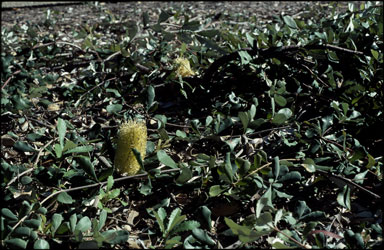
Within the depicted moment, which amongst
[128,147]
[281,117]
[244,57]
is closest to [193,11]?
[244,57]

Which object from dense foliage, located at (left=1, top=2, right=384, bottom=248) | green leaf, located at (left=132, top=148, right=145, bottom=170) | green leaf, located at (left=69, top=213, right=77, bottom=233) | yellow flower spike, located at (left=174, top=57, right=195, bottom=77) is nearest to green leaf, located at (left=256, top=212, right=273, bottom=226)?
dense foliage, located at (left=1, top=2, right=384, bottom=248)

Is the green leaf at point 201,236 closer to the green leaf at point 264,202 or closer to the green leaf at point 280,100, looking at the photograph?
the green leaf at point 264,202

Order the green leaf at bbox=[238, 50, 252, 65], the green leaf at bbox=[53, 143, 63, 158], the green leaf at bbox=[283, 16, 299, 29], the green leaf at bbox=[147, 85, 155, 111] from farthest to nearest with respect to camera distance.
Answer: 1. the green leaf at bbox=[283, 16, 299, 29]
2. the green leaf at bbox=[238, 50, 252, 65]
3. the green leaf at bbox=[147, 85, 155, 111]
4. the green leaf at bbox=[53, 143, 63, 158]

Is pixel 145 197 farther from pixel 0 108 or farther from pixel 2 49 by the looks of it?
pixel 2 49

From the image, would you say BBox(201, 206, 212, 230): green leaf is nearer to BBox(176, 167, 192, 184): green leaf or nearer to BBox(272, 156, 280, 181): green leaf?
BBox(176, 167, 192, 184): green leaf

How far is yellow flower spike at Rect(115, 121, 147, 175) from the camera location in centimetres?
114

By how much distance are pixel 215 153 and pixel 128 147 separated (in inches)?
13.8

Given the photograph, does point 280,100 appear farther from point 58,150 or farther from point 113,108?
point 58,150

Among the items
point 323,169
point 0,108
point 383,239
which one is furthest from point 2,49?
point 383,239

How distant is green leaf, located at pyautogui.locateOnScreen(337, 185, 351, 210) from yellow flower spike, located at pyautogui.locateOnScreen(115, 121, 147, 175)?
57 cm

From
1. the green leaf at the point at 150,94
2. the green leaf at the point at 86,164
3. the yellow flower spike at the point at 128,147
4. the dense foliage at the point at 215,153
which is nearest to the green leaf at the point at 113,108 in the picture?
the dense foliage at the point at 215,153

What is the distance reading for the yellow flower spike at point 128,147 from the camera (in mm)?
1136

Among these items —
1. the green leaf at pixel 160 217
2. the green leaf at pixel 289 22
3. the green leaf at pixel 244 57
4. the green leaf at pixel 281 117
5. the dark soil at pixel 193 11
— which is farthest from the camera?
the dark soil at pixel 193 11

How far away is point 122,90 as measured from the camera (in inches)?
67.0
